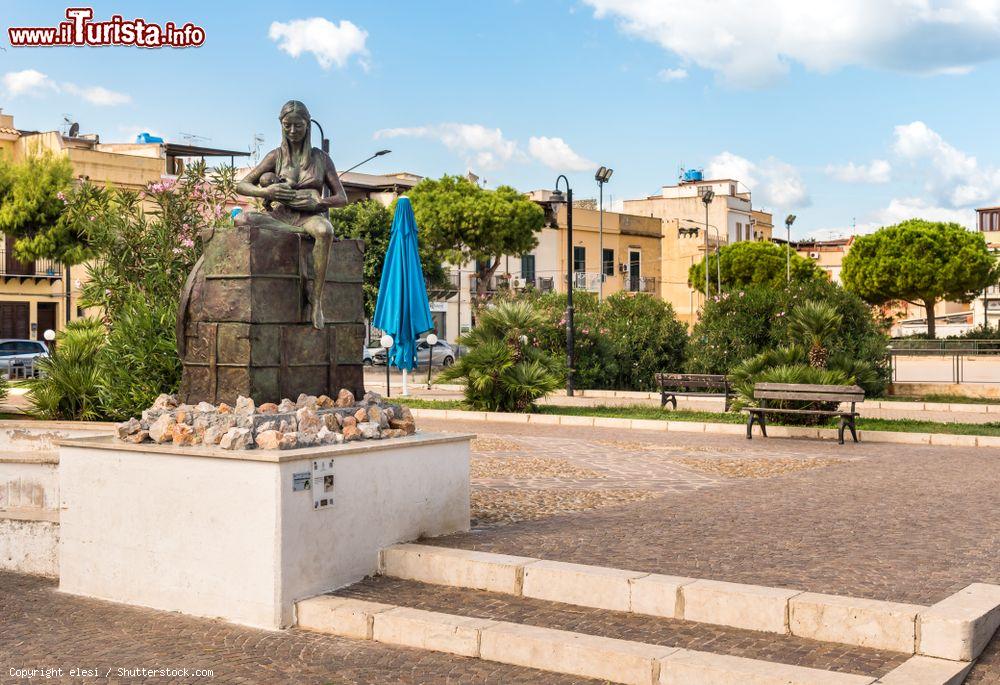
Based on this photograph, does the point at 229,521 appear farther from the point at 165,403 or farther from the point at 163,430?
the point at 165,403

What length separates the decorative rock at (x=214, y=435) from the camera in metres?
6.50

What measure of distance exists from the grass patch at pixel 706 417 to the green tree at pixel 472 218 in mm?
25406

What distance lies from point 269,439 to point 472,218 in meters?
41.1

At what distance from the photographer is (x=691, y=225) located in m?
74.2

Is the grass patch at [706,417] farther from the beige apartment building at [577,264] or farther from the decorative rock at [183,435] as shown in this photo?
the beige apartment building at [577,264]

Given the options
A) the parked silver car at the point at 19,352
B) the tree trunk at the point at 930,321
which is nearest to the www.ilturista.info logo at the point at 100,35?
the parked silver car at the point at 19,352

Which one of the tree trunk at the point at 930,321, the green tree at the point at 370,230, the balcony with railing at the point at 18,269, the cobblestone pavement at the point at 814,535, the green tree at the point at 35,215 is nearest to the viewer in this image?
the cobblestone pavement at the point at 814,535

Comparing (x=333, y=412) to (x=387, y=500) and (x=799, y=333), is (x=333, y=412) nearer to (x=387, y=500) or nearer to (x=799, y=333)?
(x=387, y=500)

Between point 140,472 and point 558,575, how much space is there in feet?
8.12

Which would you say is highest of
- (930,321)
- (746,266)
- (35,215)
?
(746,266)

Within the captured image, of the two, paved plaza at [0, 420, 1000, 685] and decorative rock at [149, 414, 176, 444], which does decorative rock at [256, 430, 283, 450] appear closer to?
decorative rock at [149, 414, 176, 444]

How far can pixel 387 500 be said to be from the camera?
6.88 meters

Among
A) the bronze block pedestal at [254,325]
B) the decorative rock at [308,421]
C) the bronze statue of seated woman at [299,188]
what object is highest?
the bronze statue of seated woman at [299,188]

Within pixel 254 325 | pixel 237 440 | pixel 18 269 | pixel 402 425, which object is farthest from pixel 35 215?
pixel 237 440
